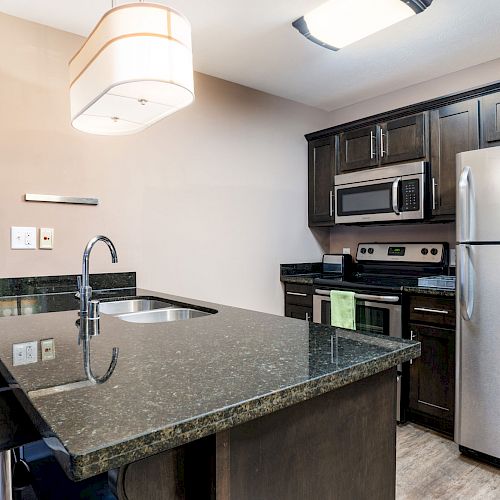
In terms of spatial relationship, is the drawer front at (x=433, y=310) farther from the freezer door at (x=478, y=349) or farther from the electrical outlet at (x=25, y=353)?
the electrical outlet at (x=25, y=353)

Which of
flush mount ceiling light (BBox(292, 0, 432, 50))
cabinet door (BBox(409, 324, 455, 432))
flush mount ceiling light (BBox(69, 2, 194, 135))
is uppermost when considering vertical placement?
flush mount ceiling light (BBox(292, 0, 432, 50))

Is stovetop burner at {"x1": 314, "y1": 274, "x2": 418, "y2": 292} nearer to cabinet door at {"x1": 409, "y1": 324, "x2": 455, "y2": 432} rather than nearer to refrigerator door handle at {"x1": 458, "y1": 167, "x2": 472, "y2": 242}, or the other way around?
cabinet door at {"x1": 409, "y1": 324, "x2": 455, "y2": 432}

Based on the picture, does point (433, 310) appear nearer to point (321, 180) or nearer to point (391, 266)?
point (391, 266)

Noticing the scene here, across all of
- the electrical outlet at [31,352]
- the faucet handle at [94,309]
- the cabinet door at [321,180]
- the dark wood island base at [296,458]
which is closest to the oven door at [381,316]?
the cabinet door at [321,180]

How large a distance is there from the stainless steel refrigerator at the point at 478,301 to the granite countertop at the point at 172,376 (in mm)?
1330

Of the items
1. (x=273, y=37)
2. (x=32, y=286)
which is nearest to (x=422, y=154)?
(x=273, y=37)

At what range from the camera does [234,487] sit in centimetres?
78

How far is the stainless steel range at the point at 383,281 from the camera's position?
270 cm

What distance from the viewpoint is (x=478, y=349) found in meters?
2.22

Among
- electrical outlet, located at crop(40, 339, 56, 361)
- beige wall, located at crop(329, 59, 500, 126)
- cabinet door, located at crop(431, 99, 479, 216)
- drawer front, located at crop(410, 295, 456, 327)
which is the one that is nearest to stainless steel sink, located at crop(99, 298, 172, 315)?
electrical outlet, located at crop(40, 339, 56, 361)

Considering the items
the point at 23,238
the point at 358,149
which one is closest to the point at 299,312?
the point at 358,149

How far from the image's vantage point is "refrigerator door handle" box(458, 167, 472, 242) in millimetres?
2213

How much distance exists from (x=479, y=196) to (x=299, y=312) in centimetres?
163

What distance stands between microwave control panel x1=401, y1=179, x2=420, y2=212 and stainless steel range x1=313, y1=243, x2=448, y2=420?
1.32 feet
